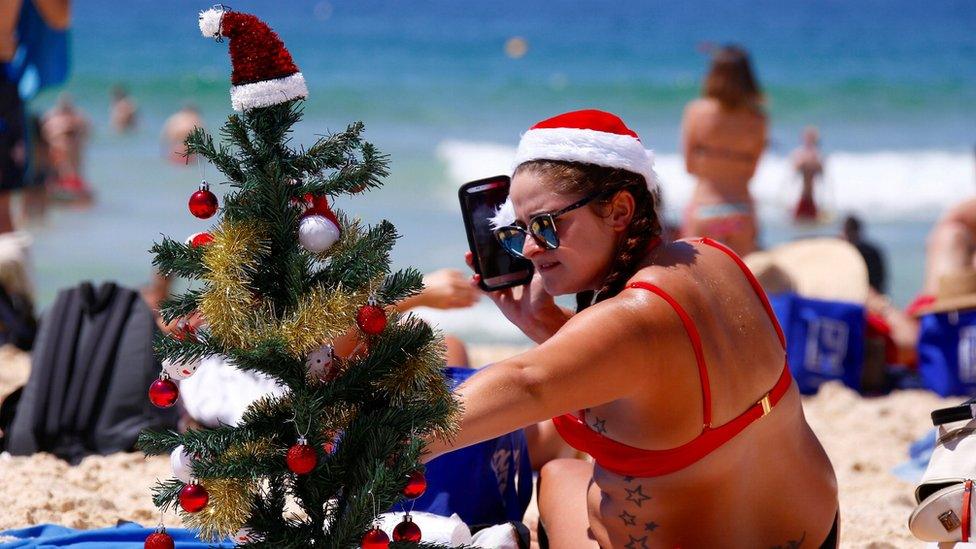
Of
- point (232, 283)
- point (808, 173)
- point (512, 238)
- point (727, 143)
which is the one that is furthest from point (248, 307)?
point (808, 173)

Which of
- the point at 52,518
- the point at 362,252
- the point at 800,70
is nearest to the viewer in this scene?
the point at 362,252

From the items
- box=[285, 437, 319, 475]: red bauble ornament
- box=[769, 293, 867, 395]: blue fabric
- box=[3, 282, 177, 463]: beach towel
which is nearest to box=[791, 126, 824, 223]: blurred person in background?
box=[769, 293, 867, 395]: blue fabric

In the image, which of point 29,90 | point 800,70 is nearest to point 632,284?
point 29,90

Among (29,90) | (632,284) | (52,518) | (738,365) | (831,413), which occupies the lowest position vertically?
(831,413)

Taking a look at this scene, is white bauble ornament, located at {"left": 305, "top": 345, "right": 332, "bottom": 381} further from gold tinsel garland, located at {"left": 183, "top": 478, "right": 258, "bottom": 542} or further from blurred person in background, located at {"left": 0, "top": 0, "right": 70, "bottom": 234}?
blurred person in background, located at {"left": 0, "top": 0, "right": 70, "bottom": 234}

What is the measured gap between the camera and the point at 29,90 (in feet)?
20.7

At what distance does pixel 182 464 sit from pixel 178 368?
0.16m

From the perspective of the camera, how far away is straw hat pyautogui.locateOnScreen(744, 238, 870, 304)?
19.2ft

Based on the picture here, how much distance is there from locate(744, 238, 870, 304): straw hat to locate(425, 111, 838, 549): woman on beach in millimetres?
3316

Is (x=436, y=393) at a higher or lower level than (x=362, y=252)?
lower

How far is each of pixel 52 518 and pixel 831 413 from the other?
135 inches

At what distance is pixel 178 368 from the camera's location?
1.99 meters

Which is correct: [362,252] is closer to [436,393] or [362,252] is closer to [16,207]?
[436,393]

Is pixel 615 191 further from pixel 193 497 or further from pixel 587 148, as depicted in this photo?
pixel 193 497
